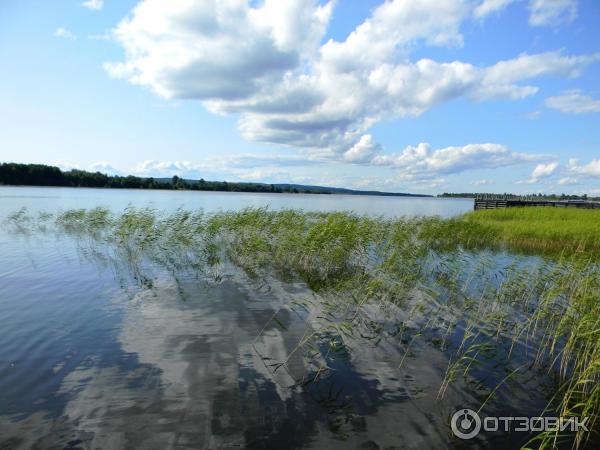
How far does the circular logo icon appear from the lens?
6.64m

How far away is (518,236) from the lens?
31.4 m

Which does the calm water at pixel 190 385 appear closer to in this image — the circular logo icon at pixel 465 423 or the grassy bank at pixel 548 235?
the circular logo icon at pixel 465 423

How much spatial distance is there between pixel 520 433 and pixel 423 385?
2056mm

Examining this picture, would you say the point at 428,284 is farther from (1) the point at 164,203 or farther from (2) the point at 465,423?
(1) the point at 164,203

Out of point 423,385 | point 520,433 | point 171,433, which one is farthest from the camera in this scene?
point 423,385

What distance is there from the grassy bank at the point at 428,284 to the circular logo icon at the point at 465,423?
2.06 feet

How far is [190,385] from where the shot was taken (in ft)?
25.8

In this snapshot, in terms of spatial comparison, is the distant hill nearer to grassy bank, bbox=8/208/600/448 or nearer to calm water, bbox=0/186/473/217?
calm water, bbox=0/186/473/217

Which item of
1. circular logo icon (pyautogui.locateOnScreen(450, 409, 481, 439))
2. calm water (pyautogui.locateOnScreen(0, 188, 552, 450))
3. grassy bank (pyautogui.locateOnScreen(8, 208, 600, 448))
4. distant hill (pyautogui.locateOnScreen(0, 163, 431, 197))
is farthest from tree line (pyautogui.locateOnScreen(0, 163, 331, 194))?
circular logo icon (pyautogui.locateOnScreen(450, 409, 481, 439))

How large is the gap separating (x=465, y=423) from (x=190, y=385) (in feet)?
20.0

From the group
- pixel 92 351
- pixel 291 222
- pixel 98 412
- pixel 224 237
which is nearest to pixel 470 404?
pixel 98 412

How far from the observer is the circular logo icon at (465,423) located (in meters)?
6.64

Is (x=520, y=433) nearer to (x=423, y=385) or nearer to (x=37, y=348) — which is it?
(x=423, y=385)

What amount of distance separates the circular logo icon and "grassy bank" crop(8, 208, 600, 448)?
0.63 metres
